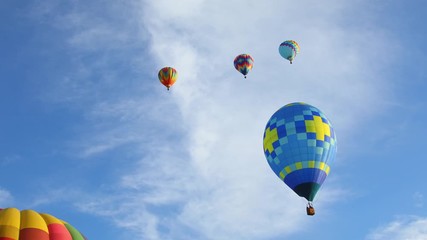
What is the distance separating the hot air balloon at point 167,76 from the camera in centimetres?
4981

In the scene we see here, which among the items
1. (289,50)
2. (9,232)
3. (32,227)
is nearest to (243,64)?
(289,50)

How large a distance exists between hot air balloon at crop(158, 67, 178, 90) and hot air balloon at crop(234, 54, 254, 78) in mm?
5560

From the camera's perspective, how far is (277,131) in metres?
37.5

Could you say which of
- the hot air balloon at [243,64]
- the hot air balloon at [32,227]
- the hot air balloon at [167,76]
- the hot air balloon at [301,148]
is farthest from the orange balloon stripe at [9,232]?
the hot air balloon at [243,64]

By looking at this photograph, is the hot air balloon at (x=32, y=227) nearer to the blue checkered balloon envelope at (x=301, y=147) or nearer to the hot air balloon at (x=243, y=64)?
the blue checkered balloon envelope at (x=301, y=147)

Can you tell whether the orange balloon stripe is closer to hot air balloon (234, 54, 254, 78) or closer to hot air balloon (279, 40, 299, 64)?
hot air balloon (234, 54, 254, 78)

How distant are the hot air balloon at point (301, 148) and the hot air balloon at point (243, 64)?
14298mm

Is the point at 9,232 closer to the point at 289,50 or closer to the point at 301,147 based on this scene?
the point at 301,147

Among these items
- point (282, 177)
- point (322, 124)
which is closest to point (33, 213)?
point (282, 177)

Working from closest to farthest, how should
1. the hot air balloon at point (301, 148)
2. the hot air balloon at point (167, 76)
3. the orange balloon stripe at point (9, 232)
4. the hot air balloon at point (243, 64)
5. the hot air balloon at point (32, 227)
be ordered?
1. the orange balloon stripe at point (9, 232)
2. the hot air balloon at point (32, 227)
3. the hot air balloon at point (301, 148)
4. the hot air balloon at point (167, 76)
5. the hot air balloon at point (243, 64)

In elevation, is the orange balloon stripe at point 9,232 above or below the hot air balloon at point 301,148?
below

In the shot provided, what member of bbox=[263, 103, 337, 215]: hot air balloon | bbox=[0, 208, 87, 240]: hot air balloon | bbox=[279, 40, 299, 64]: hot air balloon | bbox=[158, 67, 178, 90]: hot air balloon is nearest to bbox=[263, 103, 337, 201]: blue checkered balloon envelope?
bbox=[263, 103, 337, 215]: hot air balloon

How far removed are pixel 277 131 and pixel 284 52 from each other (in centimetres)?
1648

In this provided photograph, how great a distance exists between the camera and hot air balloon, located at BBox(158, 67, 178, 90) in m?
49.8
